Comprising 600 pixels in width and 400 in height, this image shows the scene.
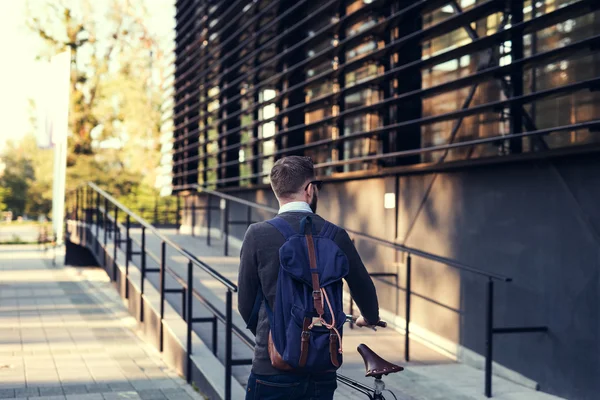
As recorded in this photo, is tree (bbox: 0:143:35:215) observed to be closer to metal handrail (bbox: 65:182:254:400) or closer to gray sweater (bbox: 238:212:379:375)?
metal handrail (bbox: 65:182:254:400)

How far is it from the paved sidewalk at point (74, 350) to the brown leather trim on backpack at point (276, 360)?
145 inches

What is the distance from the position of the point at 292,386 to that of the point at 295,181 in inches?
30.8

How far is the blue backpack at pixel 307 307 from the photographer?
10.2 feet

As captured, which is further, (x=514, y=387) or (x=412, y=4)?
(x=412, y=4)

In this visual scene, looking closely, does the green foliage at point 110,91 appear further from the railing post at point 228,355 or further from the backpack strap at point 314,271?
the backpack strap at point 314,271

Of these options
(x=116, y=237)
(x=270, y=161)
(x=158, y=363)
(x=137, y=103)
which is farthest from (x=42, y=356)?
(x=137, y=103)

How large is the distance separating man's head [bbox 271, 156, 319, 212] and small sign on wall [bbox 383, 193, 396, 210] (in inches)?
242

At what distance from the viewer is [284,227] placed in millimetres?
3250

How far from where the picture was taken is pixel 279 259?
3.18 metres

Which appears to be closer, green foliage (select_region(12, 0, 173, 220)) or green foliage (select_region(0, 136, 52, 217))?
green foliage (select_region(12, 0, 173, 220))

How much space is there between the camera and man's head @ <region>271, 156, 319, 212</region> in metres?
3.32

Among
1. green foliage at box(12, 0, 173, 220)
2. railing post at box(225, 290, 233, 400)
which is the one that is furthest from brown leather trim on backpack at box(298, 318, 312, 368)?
green foliage at box(12, 0, 173, 220)

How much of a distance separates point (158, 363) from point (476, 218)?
325cm

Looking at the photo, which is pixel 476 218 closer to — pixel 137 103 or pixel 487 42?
pixel 487 42
